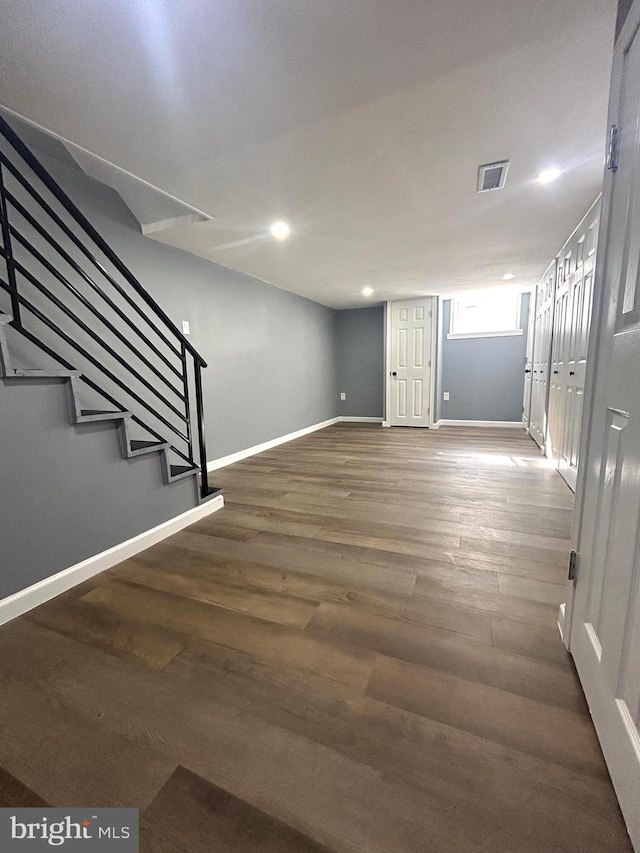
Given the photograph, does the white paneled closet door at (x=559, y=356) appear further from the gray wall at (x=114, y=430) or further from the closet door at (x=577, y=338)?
the gray wall at (x=114, y=430)

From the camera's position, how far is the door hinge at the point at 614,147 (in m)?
0.90

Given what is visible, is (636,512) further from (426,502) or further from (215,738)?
(426,502)

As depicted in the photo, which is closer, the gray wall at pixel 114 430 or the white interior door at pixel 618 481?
the white interior door at pixel 618 481

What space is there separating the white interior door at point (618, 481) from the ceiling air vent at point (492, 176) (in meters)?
1.18

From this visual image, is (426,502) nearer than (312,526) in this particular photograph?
No

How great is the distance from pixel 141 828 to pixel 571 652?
1275 millimetres

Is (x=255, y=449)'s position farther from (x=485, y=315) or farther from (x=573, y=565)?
(x=485, y=315)

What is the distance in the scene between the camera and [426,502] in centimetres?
252

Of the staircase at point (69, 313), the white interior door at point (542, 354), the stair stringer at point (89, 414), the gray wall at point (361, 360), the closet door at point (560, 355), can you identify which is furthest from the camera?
the gray wall at point (361, 360)

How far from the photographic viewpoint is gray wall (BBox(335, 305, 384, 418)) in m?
6.29

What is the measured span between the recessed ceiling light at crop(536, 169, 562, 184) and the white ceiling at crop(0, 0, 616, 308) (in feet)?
0.17

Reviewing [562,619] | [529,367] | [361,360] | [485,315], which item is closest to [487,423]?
[529,367]

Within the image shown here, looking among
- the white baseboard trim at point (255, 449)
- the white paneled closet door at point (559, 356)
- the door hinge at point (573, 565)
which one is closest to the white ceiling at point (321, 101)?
the white paneled closet door at point (559, 356)

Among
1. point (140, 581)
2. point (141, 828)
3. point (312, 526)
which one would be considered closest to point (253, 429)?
point (312, 526)
